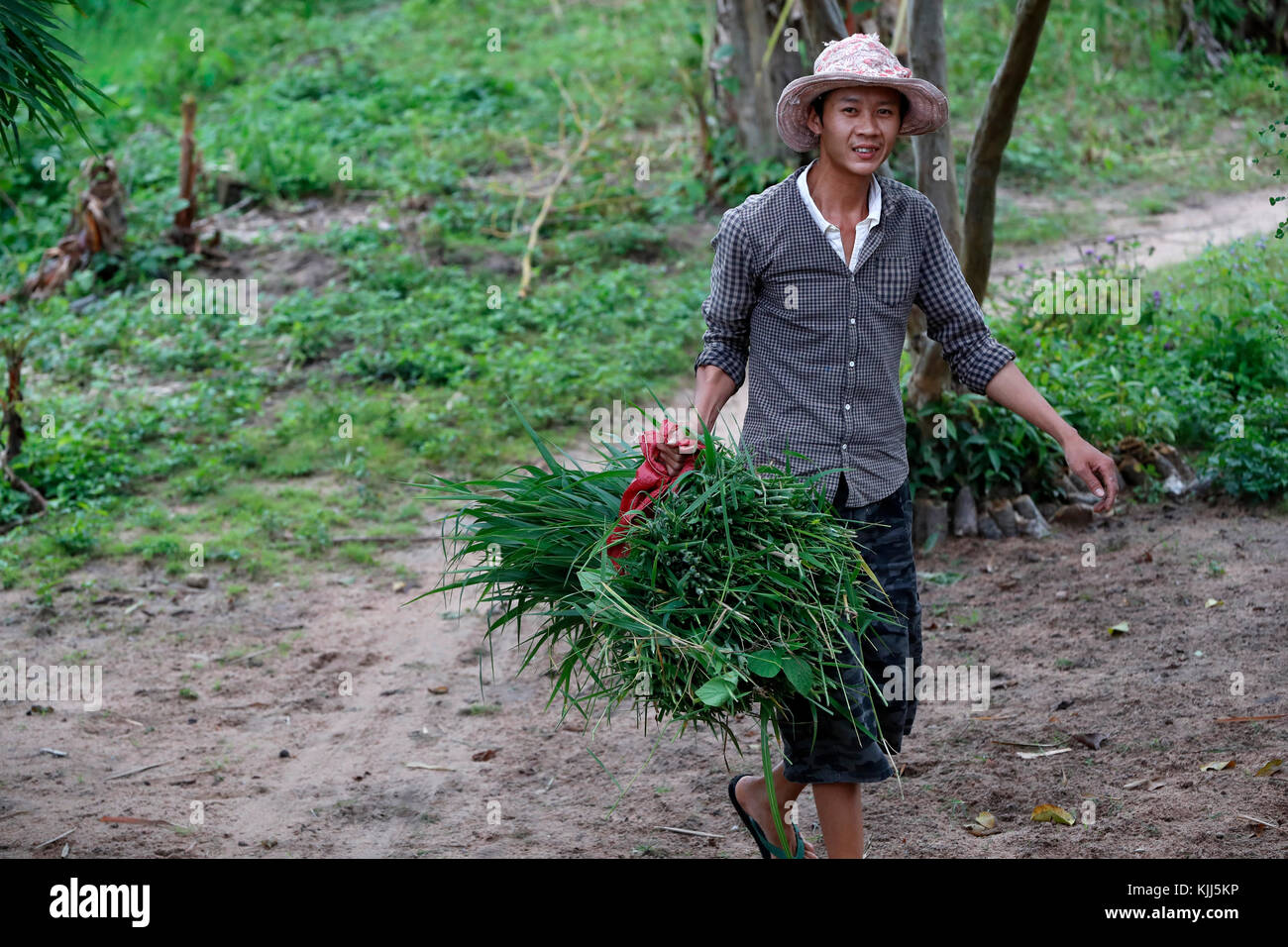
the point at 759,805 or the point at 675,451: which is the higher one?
the point at 675,451

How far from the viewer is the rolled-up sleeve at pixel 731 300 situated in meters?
2.95

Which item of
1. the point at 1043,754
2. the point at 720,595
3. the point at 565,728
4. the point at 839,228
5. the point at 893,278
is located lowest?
the point at 565,728

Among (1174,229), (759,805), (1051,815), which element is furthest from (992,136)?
(1174,229)

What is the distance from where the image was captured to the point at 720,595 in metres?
2.55

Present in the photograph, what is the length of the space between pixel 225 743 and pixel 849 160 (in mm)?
2877

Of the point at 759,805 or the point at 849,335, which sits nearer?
the point at 849,335

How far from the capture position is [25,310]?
29.4ft

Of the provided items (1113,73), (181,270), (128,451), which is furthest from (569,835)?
(1113,73)

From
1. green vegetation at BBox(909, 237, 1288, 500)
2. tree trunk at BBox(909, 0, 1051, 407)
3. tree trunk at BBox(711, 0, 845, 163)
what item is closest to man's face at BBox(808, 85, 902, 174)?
tree trunk at BBox(909, 0, 1051, 407)

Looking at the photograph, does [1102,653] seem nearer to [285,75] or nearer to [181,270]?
[181,270]

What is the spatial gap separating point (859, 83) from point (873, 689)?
1377 millimetres

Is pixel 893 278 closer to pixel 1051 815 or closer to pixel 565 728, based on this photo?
pixel 1051 815

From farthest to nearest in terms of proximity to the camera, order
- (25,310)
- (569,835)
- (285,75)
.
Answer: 1. (285,75)
2. (25,310)
3. (569,835)

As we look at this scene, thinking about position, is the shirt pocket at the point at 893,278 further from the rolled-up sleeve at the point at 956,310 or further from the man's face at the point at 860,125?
the man's face at the point at 860,125
